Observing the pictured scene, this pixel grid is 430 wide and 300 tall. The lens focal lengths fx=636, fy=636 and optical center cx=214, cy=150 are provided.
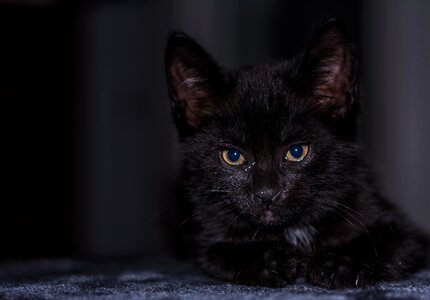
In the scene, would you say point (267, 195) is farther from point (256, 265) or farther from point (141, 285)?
point (141, 285)

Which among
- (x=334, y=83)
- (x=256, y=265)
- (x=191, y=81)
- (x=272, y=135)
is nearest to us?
(x=256, y=265)

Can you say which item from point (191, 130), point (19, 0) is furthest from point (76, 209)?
point (191, 130)

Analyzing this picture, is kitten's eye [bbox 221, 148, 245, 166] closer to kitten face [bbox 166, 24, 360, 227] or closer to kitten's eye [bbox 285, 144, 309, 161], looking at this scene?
kitten face [bbox 166, 24, 360, 227]

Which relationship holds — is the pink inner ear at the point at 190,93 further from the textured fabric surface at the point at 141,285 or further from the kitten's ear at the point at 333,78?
the textured fabric surface at the point at 141,285

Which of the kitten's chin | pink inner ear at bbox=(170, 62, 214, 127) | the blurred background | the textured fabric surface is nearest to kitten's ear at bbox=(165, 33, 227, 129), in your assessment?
pink inner ear at bbox=(170, 62, 214, 127)

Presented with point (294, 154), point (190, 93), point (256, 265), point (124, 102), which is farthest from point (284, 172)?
point (124, 102)

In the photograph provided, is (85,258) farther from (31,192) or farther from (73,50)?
(73,50)

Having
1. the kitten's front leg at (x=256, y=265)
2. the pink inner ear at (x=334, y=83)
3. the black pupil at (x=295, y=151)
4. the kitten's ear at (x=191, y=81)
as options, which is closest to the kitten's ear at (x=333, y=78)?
the pink inner ear at (x=334, y=83)
